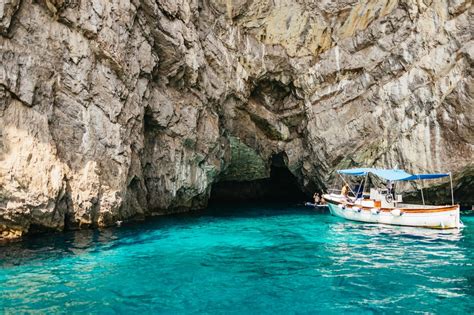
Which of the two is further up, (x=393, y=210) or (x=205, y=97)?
(x=205, y=97)

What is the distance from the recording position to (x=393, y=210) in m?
21.7


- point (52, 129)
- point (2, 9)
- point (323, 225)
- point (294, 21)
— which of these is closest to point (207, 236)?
point (323, 225)

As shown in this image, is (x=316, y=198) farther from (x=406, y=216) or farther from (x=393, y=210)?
(x=406, y=216)

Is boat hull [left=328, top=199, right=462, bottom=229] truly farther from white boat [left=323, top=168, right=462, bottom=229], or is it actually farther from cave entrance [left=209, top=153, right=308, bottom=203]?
cave entrance [left=209, top=153, right=308, bottom=203]

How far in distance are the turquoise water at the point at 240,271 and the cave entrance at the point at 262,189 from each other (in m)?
19.9

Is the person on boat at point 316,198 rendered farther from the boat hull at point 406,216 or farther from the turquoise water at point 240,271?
the turquoise water at point 240,271

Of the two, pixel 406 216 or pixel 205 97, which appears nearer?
pixel 406 216

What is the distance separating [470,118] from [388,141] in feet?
16.3

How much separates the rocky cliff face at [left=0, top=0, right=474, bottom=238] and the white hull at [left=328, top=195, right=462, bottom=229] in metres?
5.31

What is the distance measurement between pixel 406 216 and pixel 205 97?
46.7 feet

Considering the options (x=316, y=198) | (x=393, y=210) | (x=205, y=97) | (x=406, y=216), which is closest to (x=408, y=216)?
(x=406, y=216)

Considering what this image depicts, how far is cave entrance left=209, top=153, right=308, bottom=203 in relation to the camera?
40.6 m

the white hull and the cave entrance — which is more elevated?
the cave entrance

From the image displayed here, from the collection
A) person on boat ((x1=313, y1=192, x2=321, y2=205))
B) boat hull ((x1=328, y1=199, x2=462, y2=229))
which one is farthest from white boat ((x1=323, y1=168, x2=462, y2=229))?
person on boat ((x1=313, y1=192, x2=321, y2=205))
